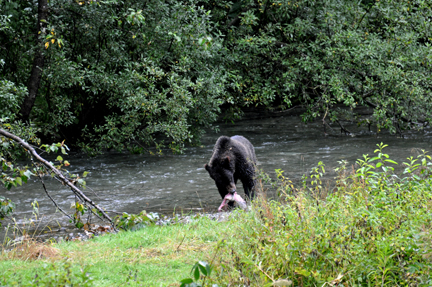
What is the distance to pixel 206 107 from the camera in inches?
575

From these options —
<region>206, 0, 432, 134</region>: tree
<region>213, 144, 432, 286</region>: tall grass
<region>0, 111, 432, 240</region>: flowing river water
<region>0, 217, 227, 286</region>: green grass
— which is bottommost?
<region>0, 111, 432, 240</region>: flowing river water

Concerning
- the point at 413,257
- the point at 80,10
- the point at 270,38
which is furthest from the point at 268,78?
the point at 413,257

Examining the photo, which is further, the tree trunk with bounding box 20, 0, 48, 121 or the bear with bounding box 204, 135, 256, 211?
the tree trunk with bounding box 20, 0, 48, 121

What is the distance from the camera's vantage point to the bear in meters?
8.88

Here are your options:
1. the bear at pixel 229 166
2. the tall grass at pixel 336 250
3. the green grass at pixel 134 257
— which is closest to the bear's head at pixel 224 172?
the bear at pixel 229 166

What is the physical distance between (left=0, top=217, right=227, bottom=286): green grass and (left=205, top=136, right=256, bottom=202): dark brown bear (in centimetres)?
162

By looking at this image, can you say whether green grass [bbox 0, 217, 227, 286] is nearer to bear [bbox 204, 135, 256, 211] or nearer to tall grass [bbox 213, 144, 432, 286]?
tall grass [bbox 213, 144, 432, 286]

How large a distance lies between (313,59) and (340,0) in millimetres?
2665

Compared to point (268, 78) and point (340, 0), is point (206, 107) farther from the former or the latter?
point (340, 0)

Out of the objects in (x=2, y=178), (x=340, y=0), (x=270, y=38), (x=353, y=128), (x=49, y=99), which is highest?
(x=340, y=0)

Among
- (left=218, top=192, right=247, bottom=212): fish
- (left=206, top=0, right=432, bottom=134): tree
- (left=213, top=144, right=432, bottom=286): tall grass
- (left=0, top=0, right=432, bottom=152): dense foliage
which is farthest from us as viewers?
(left=206, top=0, right=432, bottom=134): tree

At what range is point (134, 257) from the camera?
18.5 ft

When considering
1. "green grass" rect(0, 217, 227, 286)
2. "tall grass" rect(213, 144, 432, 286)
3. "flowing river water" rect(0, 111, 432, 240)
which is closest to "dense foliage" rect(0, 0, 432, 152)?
"flowing river water" rect(0, 111, 432, 240)

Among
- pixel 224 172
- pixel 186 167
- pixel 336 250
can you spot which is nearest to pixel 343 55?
pixel 186 167
